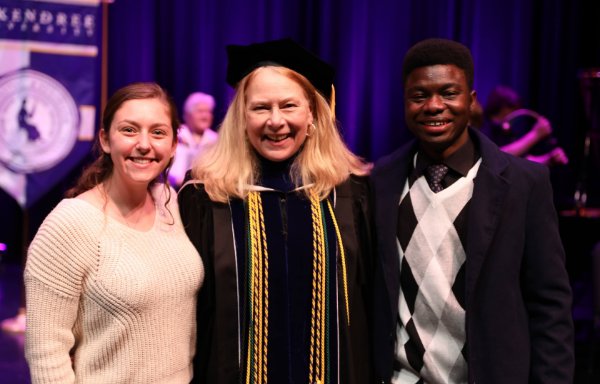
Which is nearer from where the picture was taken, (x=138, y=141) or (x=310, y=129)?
(x=138, y=141)

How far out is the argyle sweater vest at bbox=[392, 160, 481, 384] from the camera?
242 cm

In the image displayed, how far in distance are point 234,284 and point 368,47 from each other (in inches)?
312

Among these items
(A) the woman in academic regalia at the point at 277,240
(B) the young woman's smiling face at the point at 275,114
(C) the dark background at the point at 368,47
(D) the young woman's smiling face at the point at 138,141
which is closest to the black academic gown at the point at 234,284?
(A) the woman in academic regalia at the point at 277,240

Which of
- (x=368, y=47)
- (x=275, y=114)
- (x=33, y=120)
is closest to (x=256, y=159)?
(x=275, y=114)

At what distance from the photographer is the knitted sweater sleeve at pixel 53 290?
7.20ft

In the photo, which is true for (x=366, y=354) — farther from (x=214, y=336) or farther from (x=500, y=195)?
(x=500, y=195)

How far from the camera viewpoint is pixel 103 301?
226cm

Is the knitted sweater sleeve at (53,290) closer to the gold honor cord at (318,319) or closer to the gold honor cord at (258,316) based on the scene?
the gold honor cord at (258,316)

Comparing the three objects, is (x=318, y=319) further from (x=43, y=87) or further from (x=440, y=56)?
(x=43, y=87)

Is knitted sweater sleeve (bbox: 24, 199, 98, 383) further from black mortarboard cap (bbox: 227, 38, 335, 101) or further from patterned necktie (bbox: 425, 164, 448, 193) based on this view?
patterned necktie (bbox: 425, 164, 448, 193)

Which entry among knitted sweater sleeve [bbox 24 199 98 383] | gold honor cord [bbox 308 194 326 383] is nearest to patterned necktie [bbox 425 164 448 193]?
gold honor cord [bbox 308 194 326 383]

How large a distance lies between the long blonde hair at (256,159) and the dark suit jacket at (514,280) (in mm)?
591

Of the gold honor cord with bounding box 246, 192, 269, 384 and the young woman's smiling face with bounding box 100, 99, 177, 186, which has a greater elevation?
the young woman's smiling face with bounding box 100, 99, 177, 186

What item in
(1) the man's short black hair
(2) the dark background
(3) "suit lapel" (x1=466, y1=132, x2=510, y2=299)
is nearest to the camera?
(3) "suit lapel" (x1=466, y1=132, x2=510, y2=299)
